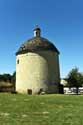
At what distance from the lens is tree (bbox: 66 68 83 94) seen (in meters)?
70.1

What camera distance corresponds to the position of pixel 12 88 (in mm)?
57625

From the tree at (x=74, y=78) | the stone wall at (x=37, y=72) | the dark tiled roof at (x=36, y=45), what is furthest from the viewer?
the tree at (x=74, y=78)

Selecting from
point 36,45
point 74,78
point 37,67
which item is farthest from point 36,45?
point 74,78

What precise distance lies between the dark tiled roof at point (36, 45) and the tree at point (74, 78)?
20.2 meters

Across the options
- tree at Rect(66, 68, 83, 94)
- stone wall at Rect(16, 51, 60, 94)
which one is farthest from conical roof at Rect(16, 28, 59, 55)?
tree at Rect(66, 68, 83, 94)

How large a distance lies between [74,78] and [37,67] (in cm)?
2417

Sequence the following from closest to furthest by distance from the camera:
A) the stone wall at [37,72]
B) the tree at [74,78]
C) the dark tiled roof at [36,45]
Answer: the stone wall at [37,72] < the dark tiled roof at [36,45] < the tree at [74,78]

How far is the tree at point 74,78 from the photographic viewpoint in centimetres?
7012

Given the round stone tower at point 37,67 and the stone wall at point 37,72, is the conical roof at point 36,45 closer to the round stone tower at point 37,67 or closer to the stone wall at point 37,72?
the round stone tower at point 37,67

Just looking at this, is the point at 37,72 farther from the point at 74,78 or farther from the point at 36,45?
the point at 74,78

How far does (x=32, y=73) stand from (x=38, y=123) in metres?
37.4

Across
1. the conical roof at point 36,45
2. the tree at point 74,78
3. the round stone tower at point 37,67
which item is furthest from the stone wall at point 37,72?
the tree at point 74,78

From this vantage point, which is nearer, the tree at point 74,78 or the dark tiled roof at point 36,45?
the dark tiled roof at point 36,45

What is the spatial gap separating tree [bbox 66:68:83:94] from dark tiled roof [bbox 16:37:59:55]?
66.1 feet
